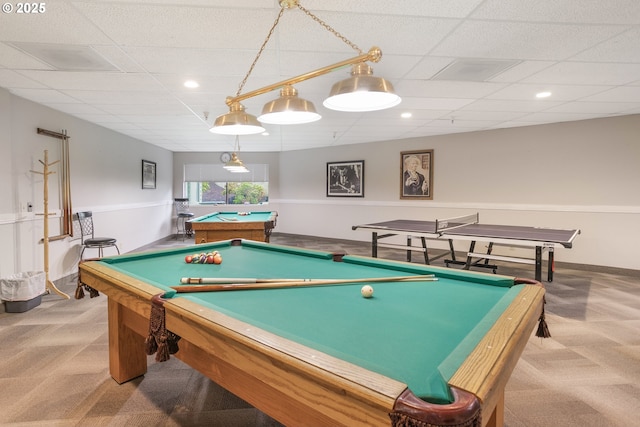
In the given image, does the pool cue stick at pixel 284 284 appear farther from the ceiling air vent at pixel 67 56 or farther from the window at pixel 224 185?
the window at pixel 224 185

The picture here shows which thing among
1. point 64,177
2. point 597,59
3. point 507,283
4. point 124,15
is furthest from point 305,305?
point 64,177

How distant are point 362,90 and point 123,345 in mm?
2181

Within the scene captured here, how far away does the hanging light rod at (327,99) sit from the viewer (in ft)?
5.16

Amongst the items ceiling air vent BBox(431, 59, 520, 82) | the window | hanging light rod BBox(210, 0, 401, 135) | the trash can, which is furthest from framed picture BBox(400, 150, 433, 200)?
the trash can

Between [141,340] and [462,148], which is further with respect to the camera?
[462,148]

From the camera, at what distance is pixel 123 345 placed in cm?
217

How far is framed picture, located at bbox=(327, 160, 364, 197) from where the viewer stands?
312 inches

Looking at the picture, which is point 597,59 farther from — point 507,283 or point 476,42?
point 507,283

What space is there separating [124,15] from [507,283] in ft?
9.41

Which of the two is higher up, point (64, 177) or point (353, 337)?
point (64, 177)

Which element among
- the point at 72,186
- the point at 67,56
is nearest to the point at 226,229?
the point at 72,186

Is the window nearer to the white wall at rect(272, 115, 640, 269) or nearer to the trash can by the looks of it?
the white wall at rect(272, 115, 640, 269)

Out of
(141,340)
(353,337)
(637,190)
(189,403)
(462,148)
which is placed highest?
(462,148)

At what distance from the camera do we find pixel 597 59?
2.89 m
